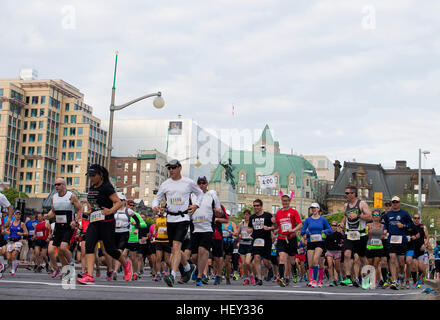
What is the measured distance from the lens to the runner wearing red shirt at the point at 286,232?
1647cm

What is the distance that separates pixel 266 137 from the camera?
170m

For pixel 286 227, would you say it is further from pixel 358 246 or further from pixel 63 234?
pixel 63 234

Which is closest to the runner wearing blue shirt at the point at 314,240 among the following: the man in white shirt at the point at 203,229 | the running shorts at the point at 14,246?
Result: the man in white shirt at the point at 203,229

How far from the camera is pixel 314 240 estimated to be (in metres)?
16.3

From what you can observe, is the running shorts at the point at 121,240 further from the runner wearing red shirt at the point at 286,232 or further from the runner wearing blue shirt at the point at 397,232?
the runner wearing blue shirt at the point at 397,232

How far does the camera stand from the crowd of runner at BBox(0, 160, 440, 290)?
1255cm

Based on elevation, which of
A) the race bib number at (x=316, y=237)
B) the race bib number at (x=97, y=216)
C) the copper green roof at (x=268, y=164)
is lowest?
the race bib number at (x=316, y=237)

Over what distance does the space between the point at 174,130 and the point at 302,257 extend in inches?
5053

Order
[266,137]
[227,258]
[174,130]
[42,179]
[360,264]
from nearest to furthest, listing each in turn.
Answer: [360,264], [227,258], [42,179], [174,130], [266,137]

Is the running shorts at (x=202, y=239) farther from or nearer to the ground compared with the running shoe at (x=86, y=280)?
farther from the ground

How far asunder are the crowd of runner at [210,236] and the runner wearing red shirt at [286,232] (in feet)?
0.08
